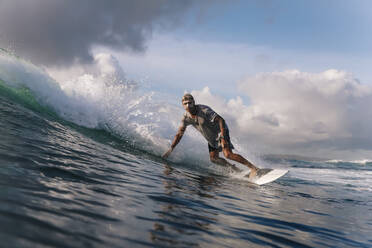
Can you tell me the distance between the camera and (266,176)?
303 inches

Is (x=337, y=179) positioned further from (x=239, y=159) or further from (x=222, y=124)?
(x=222, y=124)

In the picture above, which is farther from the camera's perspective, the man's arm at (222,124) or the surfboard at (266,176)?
the man's arm at (222,124)

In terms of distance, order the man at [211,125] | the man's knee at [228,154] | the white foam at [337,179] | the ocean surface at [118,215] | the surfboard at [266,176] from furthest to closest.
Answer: the white foam at [337,179]
the man's knee at [228,154]
the man at [211,125]
the surfboard at [266,176]
the ocean surface at [118,215]

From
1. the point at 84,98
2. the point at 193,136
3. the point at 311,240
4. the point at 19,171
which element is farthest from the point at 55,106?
the point at 311,240

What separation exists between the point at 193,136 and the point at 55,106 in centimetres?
586

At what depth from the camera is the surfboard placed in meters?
7.51

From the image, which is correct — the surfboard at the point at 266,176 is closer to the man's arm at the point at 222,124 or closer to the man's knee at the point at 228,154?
the man's knee at the point at 228,154

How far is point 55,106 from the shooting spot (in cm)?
1134

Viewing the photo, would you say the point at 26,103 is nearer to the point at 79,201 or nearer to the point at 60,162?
the point at 60,162

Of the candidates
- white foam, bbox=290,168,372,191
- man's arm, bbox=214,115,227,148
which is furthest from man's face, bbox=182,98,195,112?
white foam, bbox=290,168,372,191

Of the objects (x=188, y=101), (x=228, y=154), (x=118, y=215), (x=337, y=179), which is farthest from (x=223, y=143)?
(x=337, y=179)

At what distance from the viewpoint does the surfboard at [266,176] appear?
7508mm

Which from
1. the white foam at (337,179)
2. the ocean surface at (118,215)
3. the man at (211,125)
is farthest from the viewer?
the white foam at (337,179)

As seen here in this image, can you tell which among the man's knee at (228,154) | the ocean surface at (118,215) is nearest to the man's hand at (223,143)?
the man's knee at (228,154)
